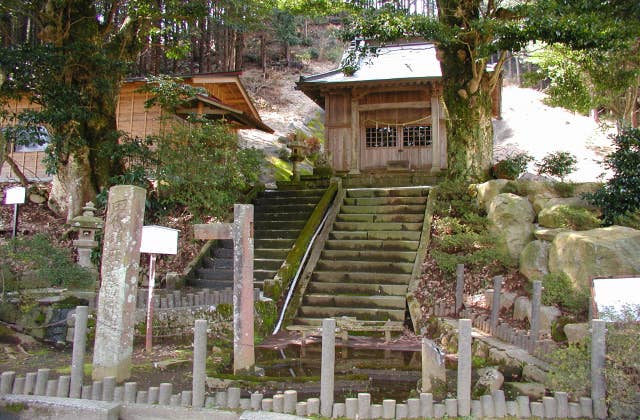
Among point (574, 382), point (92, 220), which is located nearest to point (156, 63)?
point (92, 220)

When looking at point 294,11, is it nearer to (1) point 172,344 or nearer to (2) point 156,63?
(1) point 172,344

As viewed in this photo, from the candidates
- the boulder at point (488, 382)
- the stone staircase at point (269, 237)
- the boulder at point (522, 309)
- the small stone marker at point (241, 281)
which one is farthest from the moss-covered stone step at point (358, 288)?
the boulder at point (488, 382)

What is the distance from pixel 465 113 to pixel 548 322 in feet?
23.2

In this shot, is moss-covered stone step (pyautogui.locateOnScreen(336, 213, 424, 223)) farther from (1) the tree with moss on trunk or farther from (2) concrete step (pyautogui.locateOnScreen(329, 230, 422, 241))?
(1) the tree with moss on trunk

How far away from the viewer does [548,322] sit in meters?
6.58

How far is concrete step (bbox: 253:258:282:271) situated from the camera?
10.5m

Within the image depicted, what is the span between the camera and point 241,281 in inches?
228

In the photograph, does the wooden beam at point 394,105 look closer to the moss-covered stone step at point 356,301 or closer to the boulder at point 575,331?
the moss-covered stone step at point 356,301

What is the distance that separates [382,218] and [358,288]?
286 cm

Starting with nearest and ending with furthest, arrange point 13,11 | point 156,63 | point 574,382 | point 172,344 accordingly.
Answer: point 574,382
point 172,344
point 13,11
point 156,63

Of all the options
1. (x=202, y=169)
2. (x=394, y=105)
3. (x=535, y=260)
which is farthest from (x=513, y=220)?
(x=394, y=105)

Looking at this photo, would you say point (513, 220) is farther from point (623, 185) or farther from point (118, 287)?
point (118, 287)

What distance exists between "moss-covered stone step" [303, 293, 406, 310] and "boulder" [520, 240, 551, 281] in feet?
7.10

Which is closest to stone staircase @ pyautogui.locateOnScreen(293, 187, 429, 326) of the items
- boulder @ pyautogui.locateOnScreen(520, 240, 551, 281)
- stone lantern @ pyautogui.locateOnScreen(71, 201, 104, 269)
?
boulder @ pyautogui.locateOnScreen(520, 240, 551, 281)
